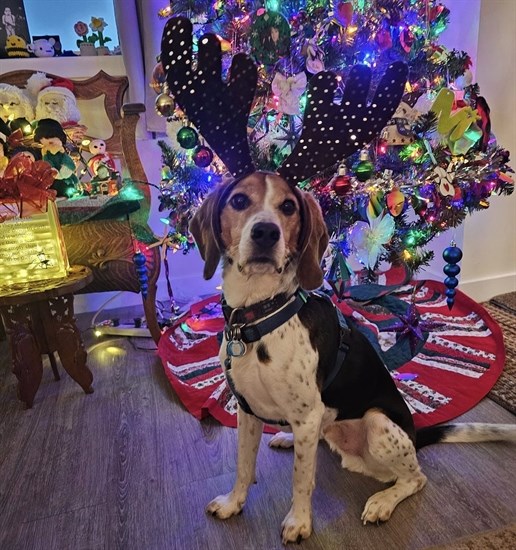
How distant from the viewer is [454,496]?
1595mm

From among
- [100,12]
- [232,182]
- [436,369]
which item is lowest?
[436,369]

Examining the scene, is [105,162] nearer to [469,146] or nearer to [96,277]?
[96,277]

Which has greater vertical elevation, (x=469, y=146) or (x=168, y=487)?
(x=469, y=146)

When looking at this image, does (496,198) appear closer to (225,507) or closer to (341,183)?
(341,183)

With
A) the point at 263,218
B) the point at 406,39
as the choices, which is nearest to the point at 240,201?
the point at 263,218

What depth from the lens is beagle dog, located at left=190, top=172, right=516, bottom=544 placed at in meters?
1.34

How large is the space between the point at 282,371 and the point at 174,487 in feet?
2.43

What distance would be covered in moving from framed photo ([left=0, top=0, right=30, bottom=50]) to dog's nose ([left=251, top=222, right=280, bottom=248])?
308 cm

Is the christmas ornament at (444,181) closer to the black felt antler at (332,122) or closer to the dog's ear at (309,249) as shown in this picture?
the black felt antler at (332,122)

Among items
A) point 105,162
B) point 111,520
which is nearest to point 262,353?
point 111,520

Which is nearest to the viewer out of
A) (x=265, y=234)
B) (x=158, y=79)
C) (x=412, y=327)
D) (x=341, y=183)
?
(x=265, y=234)

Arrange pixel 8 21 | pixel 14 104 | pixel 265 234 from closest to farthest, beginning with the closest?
pixel 265 234 → pixel 14 104 → pixel 8 21

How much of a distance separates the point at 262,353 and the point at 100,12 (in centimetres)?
331

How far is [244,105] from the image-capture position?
142cm
